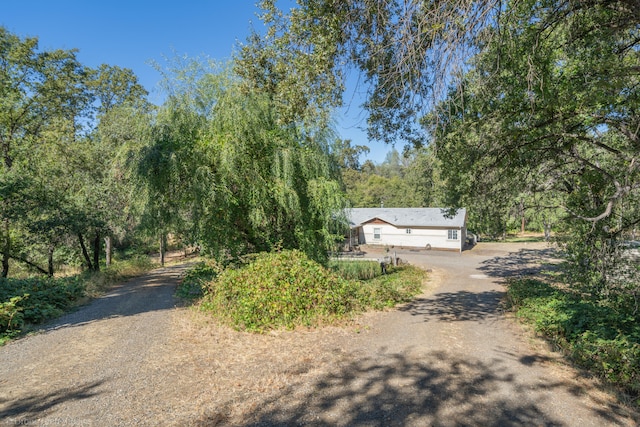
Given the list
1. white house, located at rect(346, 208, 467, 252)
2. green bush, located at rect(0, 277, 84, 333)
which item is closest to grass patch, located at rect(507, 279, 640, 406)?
green bush, located at rect(0, 277, 84, 333)

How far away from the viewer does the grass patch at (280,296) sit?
7.07 meters

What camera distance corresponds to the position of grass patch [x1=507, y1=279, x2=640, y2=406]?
4809 millimetres

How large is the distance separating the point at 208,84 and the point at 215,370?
8148mm

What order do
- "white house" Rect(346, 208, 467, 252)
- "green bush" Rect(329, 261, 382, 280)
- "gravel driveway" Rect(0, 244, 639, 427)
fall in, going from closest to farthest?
"gravel driveway" Rect(0, 244, 639, 427), "green bush" Rect(329, 261, 382, 280), "white house" Rect(346, 208, 467, 252)

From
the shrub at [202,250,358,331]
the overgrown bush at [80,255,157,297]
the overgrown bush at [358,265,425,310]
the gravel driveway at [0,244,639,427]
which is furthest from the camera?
the overgrown bush at [80,255,157,297]

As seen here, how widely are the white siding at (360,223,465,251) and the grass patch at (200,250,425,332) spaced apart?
19363 millimetres

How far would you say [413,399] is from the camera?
408cm

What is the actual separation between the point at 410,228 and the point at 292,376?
80.7 feet

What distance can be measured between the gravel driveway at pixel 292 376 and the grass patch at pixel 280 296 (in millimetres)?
418

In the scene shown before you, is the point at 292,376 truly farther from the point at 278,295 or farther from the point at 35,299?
the point at 35,299

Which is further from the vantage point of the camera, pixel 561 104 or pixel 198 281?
pixel 198 281

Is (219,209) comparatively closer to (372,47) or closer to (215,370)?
(215,370)

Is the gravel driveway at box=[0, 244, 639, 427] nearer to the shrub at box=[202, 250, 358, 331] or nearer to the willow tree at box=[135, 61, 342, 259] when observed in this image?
the shrub at box=[202, 250, 358, 331]

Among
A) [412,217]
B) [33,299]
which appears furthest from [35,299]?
[412,217]
